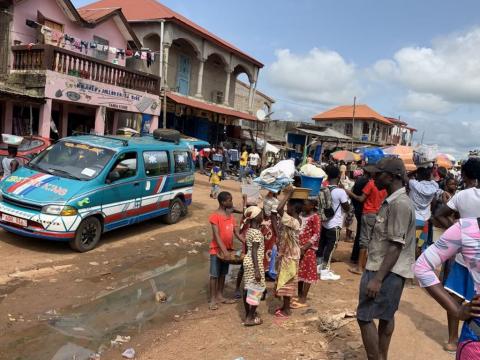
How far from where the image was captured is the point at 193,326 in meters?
4.81

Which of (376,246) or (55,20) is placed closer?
(376,246)

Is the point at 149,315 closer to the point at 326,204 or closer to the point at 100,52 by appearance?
the point at 326,204

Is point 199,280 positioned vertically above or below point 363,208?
below

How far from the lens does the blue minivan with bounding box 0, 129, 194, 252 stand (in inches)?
256

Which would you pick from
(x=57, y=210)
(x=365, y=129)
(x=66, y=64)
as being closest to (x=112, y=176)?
(x=57, y=210)

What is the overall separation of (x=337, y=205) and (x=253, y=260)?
86.8 inches

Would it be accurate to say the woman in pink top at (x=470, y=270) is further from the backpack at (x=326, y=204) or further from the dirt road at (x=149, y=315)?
the backpack at (x=326, y=204)

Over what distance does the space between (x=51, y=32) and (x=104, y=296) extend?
12.1 meters

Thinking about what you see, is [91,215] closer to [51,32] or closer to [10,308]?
[10,308]

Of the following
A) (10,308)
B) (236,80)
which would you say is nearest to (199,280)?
(10,308)

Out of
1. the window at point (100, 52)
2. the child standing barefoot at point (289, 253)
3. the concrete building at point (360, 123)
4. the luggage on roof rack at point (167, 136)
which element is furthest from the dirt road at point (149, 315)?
the concrete building at point (360, 123)

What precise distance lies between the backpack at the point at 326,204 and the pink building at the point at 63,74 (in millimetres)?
9279

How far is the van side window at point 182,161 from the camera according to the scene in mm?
9722

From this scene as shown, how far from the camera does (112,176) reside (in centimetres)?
749
